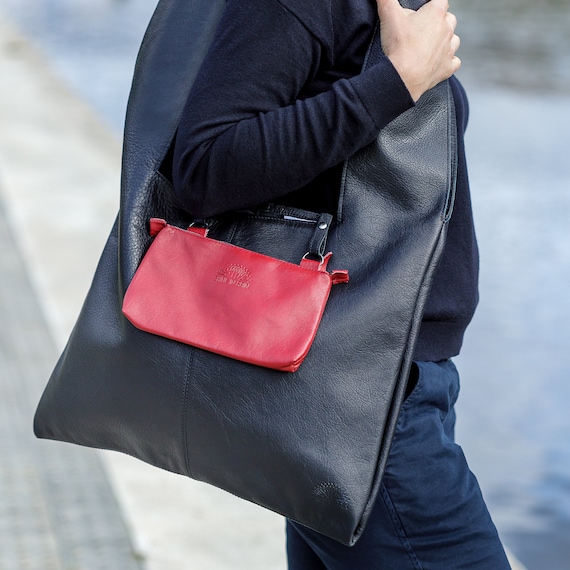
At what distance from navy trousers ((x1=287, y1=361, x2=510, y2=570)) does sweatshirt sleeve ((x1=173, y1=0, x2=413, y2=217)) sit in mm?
342

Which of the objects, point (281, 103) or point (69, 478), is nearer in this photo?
point (281, 103)

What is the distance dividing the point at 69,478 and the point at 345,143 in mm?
2050

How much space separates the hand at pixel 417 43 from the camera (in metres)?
1.23

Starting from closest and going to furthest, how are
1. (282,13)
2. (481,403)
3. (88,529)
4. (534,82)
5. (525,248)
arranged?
(282,13), (88,529), (481,403), (525,248), (534,82)

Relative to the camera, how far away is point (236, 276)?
1275mm

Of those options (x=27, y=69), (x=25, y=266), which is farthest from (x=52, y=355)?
(x=27, y=69)

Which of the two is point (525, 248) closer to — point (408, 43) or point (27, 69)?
point (408, 43)

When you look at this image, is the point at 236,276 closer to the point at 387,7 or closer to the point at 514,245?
the point at 387,7

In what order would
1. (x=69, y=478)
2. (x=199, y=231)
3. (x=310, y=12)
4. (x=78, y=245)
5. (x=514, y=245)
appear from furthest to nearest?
(x=514, y=245) → (x=78, y=245) → (x=69, y=478) → (x=199, y=231) → (x=310, y=12)

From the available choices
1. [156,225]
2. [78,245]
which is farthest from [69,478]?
[78,245]

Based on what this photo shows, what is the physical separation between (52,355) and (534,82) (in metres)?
6.39

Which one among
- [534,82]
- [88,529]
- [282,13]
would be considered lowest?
[534,82]

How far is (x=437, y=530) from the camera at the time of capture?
1.30m

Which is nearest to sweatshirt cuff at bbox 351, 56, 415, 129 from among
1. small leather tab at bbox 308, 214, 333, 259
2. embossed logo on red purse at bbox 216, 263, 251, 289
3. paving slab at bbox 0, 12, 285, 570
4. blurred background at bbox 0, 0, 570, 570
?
small leather tab at bbox 308, 214, 333, 259
